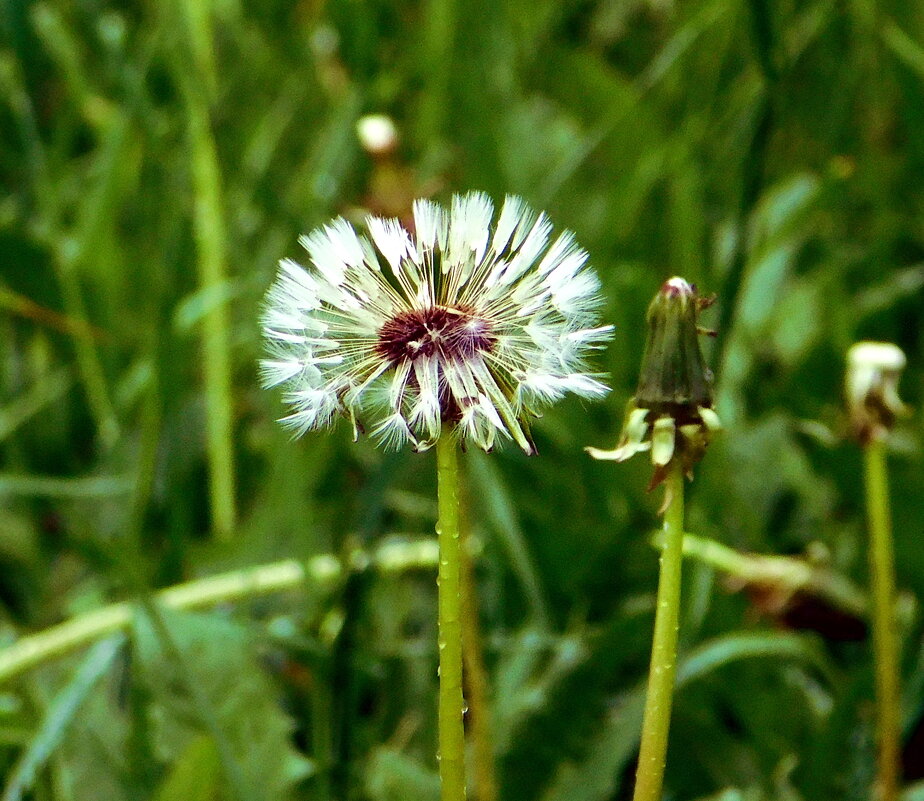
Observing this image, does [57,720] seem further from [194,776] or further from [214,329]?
[214,329]

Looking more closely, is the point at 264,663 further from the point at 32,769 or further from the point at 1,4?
the point at 1,4

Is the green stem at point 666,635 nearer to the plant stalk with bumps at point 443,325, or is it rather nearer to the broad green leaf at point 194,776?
the plant stalk with bumps at point 443,325

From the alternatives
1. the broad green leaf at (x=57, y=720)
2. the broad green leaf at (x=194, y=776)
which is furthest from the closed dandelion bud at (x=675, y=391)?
the broad green leaf at (x=57, y=720)

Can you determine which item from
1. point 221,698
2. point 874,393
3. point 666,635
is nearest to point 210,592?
point 221,698

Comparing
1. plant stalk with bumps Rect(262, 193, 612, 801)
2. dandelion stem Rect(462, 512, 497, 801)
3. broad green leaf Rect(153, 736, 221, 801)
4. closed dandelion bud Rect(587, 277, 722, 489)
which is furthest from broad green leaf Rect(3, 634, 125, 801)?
closed dandelion bud Rect(587, 277, 722, 489)

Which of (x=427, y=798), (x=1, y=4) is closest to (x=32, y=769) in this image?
(x=427, y=798)

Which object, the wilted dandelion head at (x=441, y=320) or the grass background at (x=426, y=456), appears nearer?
the wilted dandelion head at (x=441, y=320)
